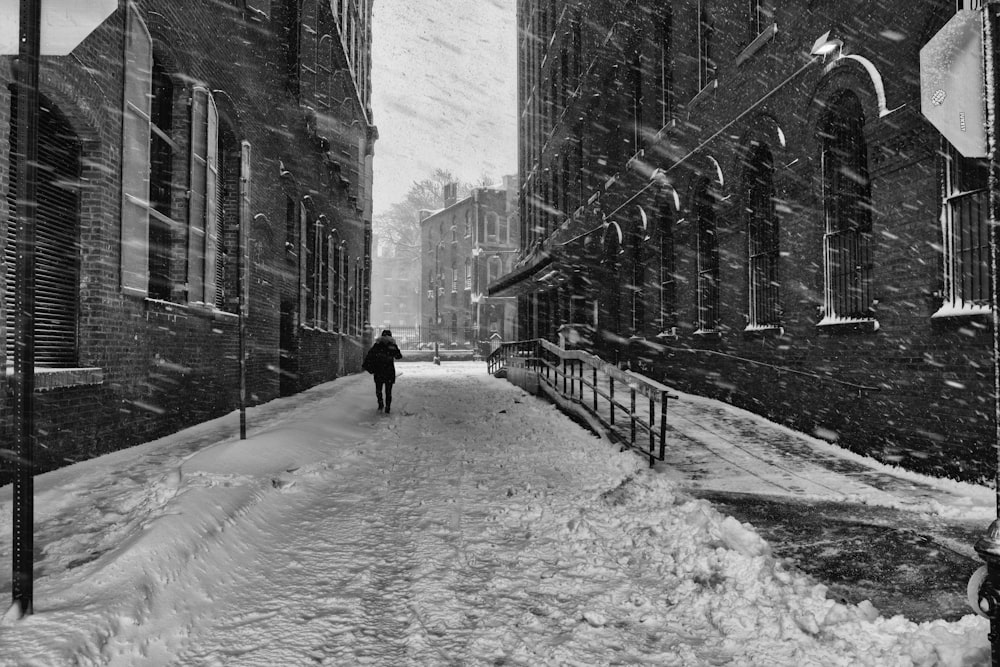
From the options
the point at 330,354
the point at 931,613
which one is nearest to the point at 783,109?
the point at 931,613

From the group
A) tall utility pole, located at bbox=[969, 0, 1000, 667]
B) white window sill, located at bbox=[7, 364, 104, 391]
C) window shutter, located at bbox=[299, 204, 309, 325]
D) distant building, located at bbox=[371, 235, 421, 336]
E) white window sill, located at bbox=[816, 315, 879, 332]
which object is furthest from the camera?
distant building, located at bbox=[371, 235, 421, 336]

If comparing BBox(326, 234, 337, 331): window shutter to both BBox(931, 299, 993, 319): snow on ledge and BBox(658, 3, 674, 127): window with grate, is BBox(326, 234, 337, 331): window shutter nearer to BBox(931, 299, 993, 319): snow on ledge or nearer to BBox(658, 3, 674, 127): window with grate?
BBox(658, 3, 674, 127): window with grate

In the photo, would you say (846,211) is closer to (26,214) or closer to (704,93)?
(704,93)

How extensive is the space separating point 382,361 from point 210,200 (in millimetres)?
4251

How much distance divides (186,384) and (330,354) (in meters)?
11.6

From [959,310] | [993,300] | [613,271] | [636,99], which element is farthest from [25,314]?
[636,99]

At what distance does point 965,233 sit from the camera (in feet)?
20.4

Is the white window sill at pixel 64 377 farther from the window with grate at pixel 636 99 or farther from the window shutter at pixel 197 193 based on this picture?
the window with grate at pixel 636 99

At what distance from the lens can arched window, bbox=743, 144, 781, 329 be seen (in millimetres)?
10047

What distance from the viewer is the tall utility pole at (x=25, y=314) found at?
2.69 m

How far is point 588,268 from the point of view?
19.8 meters

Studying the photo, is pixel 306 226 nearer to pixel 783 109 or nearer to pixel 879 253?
pixel 783 109

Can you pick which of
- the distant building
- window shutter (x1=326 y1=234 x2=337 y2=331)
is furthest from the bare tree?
window shutter (x1=326 y1=234 x2=337 y2=331)

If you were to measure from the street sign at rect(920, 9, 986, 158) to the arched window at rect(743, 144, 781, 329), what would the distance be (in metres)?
7.86
